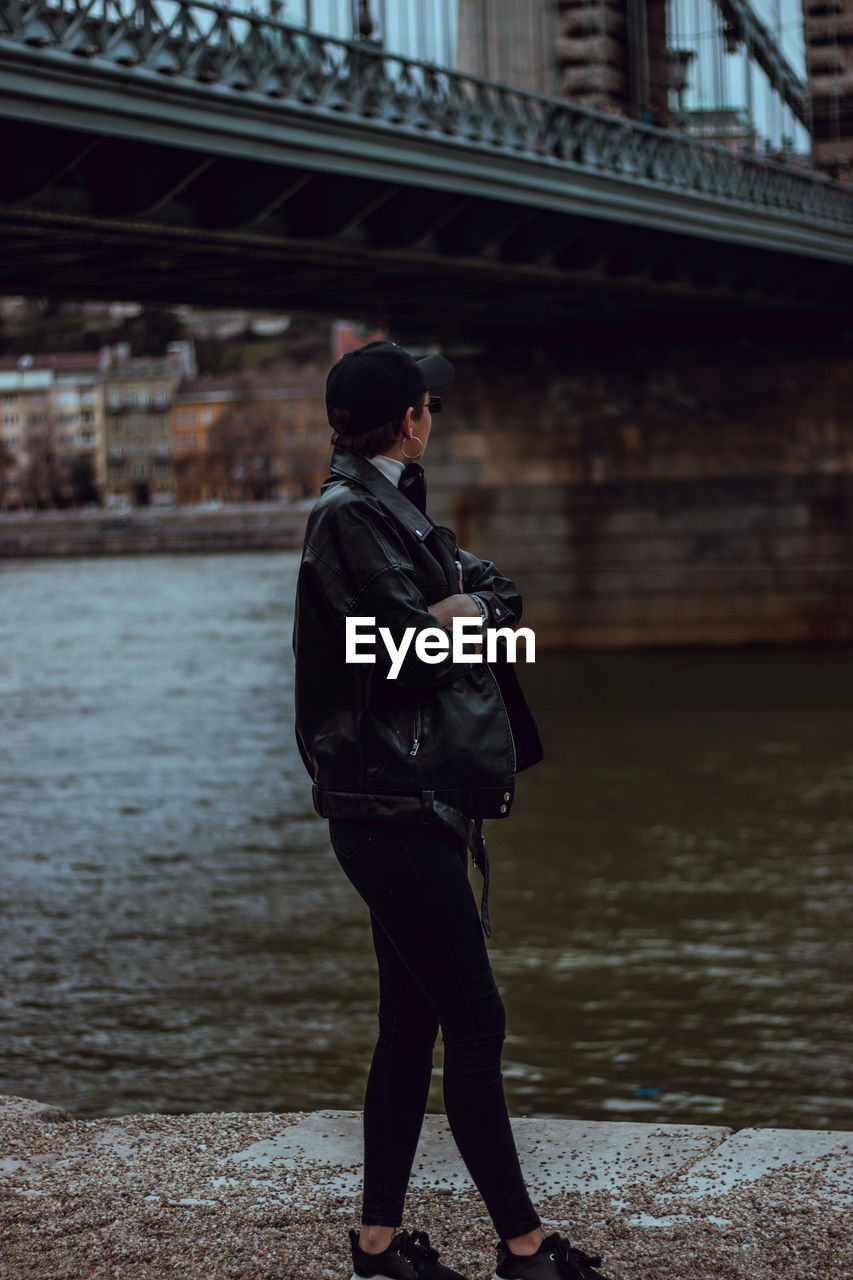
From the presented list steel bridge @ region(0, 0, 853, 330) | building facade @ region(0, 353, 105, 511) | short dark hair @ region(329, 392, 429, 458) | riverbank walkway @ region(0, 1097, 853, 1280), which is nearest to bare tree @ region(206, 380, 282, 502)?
building facade @ region(0, 353, 105, 511)

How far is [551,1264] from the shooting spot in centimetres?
271

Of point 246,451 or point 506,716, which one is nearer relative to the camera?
point 506,716

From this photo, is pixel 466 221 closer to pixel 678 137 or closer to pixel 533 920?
pixel 678 137

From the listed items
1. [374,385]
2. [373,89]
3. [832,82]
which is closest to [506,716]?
[374,385]

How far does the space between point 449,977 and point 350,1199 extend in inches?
25.8

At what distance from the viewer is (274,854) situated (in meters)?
12.0

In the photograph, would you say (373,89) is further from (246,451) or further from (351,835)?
(246,451)

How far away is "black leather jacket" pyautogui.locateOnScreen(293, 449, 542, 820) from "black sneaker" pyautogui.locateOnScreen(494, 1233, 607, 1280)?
0.66m

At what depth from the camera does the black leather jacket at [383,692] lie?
106 inches

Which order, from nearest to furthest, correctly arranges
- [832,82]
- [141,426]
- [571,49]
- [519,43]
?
[571,49] → [519,43] → [832,82] → [141,426]

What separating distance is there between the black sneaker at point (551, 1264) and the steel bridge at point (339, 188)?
29.1 ft

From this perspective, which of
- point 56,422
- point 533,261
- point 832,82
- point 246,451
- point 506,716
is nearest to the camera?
point 506,716

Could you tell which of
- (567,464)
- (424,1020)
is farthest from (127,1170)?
(567,464)

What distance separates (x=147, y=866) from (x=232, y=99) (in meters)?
5.06
